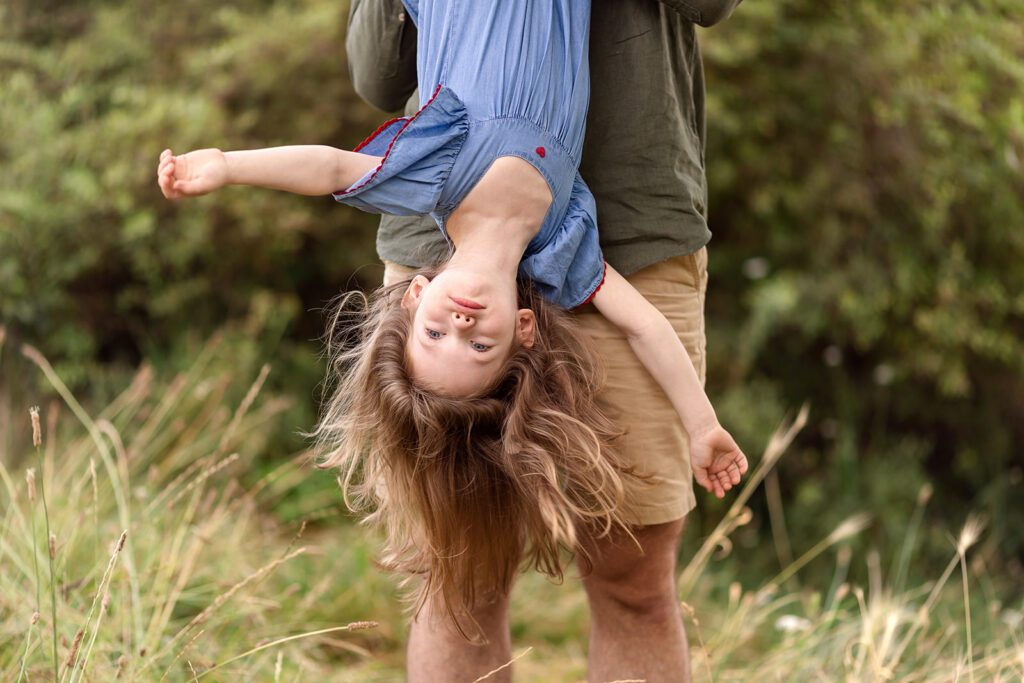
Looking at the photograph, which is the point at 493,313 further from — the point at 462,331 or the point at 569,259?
the point at 569,259

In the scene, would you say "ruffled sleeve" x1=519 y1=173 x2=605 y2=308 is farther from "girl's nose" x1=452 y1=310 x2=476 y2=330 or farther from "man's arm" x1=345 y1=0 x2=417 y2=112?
"man's arm" x1=345 y1=0 x2=417 y2=112

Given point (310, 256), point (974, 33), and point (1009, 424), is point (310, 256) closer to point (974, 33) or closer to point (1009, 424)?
point (974, 33)

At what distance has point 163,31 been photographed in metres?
4.23

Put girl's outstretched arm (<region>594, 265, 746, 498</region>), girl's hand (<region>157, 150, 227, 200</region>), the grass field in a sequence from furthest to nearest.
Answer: the grass field < girl's outstretched arm (<region>594, 265, 746, 498</region>) < girl's hand (<region>157, 150, 227, 200</region>)

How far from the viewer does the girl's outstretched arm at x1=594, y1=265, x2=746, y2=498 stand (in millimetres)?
1812

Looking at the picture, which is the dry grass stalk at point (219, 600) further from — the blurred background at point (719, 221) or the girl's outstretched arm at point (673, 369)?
the blurred background at point (719, 221)

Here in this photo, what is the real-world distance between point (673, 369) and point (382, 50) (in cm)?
83

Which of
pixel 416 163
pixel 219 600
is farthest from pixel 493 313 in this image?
pixel 219 600

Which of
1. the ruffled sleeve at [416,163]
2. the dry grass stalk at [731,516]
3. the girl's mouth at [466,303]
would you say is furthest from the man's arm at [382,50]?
the dry grass stalk at [731,516]

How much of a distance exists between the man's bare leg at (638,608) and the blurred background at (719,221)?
1.85m

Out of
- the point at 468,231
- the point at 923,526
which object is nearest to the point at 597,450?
the point at 468,231

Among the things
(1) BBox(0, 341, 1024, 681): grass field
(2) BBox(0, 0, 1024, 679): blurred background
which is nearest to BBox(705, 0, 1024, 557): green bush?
(2) BBox(0, 0, 1024, 679): blurred background

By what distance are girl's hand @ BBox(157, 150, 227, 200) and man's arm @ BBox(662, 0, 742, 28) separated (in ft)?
2.64

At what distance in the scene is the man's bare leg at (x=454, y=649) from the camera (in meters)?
2.04
